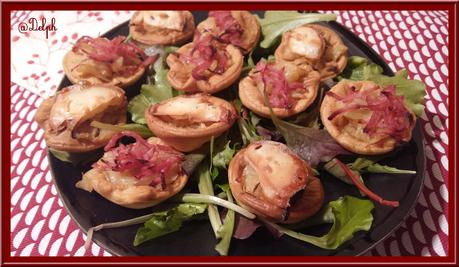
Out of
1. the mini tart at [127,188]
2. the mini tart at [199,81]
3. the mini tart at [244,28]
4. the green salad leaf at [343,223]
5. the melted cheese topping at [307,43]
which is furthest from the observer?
the mini tart at [244,28]

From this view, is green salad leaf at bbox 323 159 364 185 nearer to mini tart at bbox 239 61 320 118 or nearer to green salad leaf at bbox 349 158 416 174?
green salad leaf at bbox 349 158 416 174

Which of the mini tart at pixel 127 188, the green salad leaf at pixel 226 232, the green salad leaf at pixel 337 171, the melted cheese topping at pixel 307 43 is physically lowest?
the green salad leaf at pixel 226 232

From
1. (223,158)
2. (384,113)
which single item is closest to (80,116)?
(223,158)

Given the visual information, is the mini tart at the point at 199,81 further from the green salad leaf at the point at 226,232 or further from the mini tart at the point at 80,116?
the green salad leaf at the point at 226,232

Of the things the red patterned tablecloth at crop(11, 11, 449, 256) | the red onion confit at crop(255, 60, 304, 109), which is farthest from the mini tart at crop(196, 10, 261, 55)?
the red patterned tablecloth at crop(11, 11, 449, 256)

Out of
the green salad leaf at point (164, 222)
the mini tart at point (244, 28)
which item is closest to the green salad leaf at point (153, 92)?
the mini tart at point (244, 28)

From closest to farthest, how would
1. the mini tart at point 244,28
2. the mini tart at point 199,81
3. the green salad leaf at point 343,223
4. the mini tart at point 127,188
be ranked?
the green salad leaf at point 343,223, the mini tart at point 127,188, the mini tart at point 199,81, the mini tart at point 244,28

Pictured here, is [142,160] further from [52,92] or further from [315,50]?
[52,92]
